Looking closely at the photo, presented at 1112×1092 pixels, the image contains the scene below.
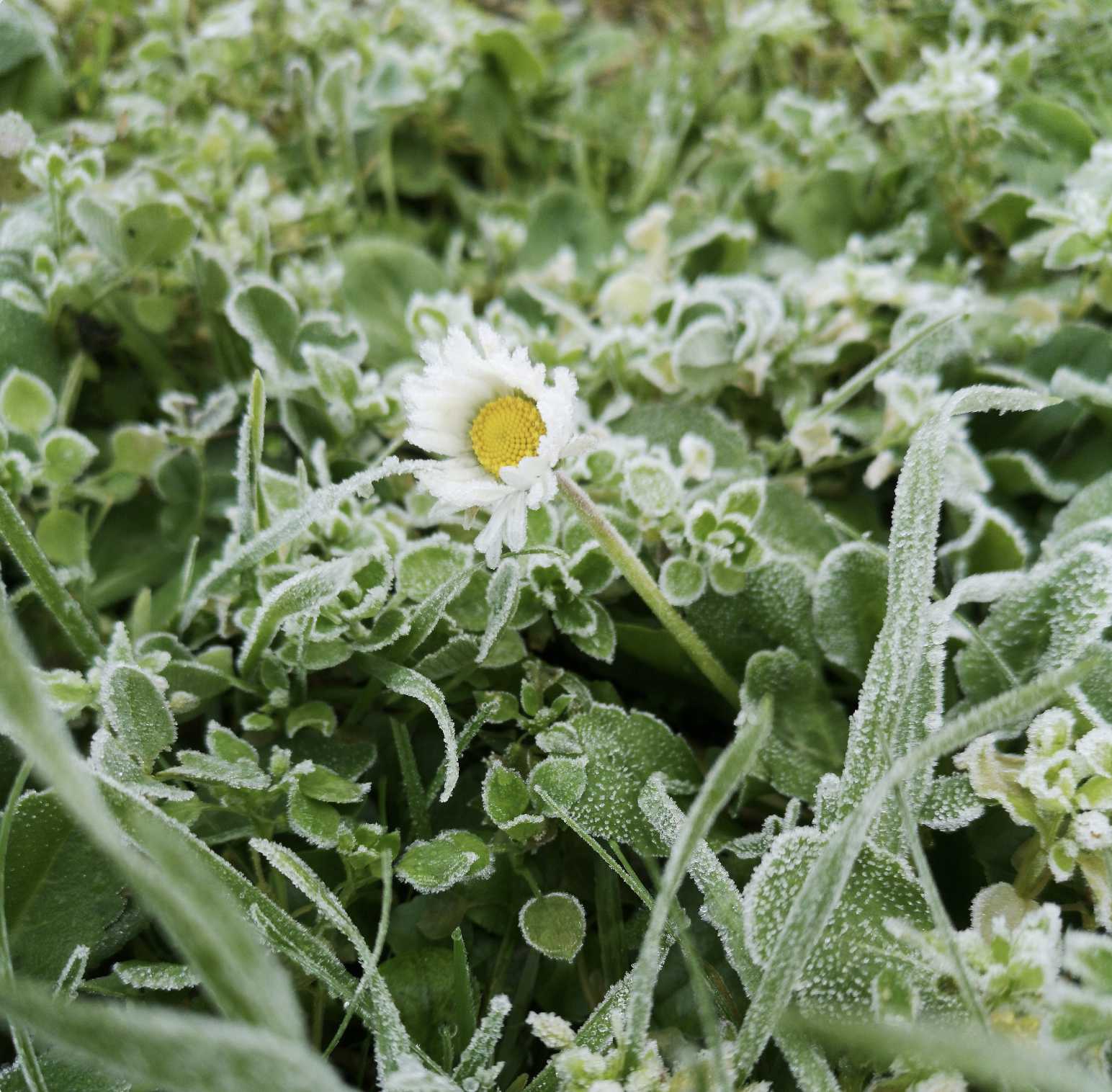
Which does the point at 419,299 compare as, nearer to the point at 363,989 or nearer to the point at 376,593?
the point at 376,593

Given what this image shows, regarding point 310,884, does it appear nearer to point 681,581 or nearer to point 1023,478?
point 681,581

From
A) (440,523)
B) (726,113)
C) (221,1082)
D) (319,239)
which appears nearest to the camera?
(221,1082)

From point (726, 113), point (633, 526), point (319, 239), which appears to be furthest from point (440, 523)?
point (726, 113)

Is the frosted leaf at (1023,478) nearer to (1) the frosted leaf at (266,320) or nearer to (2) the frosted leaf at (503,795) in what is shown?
(2) the frosted leaf at (503,795)

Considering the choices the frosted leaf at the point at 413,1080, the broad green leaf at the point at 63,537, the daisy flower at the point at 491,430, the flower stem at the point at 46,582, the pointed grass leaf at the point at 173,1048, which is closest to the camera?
the pointed grass leaf at the point at 173,1048

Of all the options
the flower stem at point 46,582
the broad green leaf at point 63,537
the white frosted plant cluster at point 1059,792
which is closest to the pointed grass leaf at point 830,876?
the white frosted plant cluster at point 1059,792

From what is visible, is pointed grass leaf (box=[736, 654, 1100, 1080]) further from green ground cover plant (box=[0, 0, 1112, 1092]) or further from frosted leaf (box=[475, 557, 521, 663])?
frosted leaf (box=[475, 557, 521, 663])
